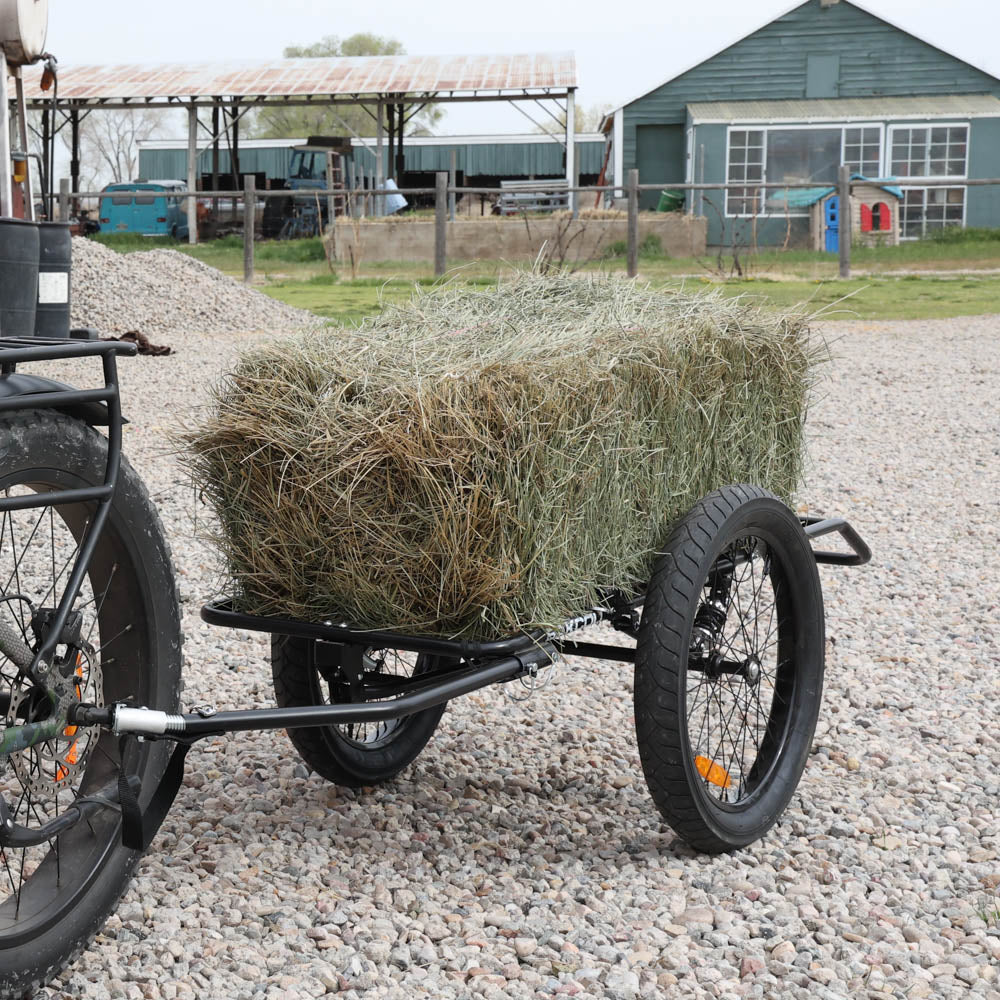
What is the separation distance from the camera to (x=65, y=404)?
2.07 meters

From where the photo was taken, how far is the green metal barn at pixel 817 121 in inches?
1005

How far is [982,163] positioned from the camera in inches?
1019

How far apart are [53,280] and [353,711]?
396 centimetres

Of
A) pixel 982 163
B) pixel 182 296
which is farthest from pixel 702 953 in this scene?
pixel 982 163

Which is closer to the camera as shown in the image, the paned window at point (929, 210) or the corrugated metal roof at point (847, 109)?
the paned window at point (929, 210)

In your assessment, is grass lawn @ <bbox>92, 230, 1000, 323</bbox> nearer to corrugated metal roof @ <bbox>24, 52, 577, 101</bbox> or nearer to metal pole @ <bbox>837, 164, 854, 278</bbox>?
metal pole @ <bbox>837, 164, 854, 278</bbox>

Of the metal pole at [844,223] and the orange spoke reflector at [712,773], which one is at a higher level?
the metal pole at [844,223]

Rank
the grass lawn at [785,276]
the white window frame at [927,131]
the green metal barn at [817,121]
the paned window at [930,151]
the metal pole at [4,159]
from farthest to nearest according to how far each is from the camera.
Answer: the paned window at [930,151]
the white window frame at [927,131]
the green metal barn at [817,121]
the grass lawn at [785,276]
the metal pole at [4,159]

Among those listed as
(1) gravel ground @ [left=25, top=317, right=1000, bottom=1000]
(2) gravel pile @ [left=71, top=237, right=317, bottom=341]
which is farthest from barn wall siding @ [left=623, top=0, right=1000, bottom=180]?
(1) gravel ground @ [left=25, top=317, right=1000, bottom=1000]

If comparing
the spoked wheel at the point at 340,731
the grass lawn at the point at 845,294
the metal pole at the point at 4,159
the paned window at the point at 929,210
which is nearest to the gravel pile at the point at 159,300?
the grass lawn at the point at 845,294

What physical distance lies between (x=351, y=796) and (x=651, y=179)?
1052 inches

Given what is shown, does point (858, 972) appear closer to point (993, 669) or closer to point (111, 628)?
point (111, 628)

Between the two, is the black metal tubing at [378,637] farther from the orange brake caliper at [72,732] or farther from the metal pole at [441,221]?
the metal pole at [441,221]

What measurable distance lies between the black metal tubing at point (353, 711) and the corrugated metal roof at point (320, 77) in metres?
23.7
